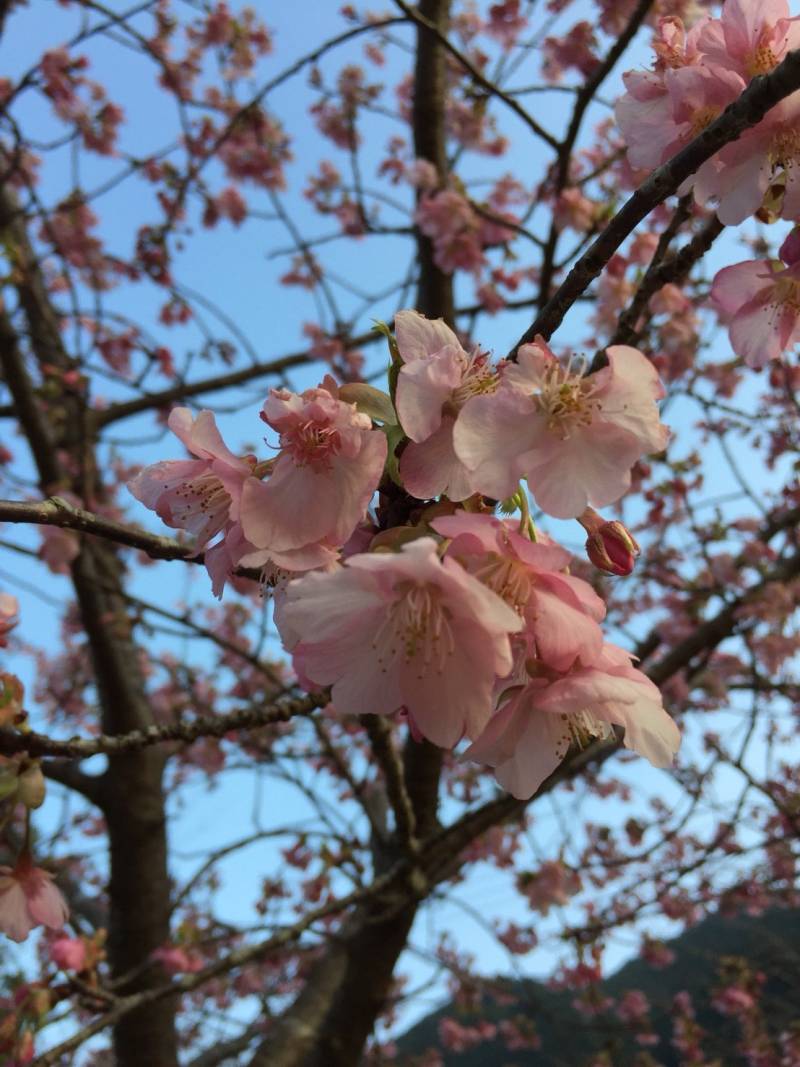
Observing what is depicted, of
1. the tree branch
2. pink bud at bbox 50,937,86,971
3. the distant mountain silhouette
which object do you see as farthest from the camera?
the distant mountain silhouette

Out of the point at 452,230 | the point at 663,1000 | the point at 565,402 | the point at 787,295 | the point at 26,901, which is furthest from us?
the point at 663,1000

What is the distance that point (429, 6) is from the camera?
11.1ft

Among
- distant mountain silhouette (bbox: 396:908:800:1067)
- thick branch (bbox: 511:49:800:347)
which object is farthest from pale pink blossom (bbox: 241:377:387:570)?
distant mountain silhouette (bbox: 396:908:800:1067)

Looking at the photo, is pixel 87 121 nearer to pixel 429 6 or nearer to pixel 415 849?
pixel 429 6

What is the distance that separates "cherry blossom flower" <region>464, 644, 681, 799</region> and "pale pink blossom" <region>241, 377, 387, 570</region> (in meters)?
0.23

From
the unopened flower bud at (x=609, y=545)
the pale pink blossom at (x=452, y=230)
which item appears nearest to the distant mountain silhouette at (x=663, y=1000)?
the pale pink blossom at (x=452, y=230)

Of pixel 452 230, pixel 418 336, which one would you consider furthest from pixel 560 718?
pixel 452 230

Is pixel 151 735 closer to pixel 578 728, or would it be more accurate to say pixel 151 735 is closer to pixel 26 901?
pixel 26 901

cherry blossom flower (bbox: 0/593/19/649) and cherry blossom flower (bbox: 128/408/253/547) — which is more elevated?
cherry blossom flower (bbox: 0/593/19/649)

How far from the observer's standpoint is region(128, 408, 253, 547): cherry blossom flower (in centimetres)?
77

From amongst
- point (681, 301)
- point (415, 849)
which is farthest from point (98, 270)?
point (415, 849)

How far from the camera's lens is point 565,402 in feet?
2.41

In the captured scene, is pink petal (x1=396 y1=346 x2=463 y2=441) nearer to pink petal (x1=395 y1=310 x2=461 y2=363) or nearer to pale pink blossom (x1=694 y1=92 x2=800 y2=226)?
pink petal (x1=395 y1=310 x2=461 y2=363)

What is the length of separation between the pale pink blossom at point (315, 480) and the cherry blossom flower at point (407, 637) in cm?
9
